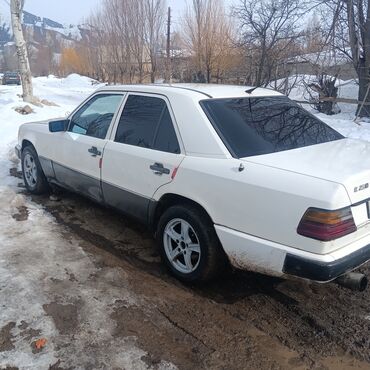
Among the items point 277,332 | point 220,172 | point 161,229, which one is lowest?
point 277,332

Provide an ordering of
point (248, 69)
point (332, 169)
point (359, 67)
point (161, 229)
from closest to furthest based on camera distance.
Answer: point (332, 169) < point (161, 229) < point (359, 67) < point (248, 69)

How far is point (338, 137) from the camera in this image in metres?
3.95

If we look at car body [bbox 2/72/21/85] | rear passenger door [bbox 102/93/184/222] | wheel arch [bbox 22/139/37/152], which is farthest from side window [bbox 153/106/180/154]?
car body [bbox 2/72/21/85]

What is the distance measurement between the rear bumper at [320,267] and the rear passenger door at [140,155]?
1.22 meters

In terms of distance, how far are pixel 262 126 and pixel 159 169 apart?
0.93 m

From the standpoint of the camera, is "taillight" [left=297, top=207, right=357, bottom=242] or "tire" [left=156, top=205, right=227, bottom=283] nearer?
"taillight" [left=297, top=207, right=357, bottom=242]

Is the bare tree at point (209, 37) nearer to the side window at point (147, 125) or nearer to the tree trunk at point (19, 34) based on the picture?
the tree trunk at point (19, 34)

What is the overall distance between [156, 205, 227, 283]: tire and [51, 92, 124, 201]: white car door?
1148mm

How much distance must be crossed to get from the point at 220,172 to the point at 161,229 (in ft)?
2.88

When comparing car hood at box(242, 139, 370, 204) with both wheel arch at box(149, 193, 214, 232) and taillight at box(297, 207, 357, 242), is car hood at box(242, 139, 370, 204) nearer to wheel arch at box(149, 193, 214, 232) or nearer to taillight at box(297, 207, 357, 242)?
taillight at box(297, 207, 357, 242)

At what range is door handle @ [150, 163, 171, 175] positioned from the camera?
3.53m

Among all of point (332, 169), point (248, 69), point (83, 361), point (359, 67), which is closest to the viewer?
point (83, 361)

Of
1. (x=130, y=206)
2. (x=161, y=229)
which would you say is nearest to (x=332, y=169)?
(x=161, y=229)

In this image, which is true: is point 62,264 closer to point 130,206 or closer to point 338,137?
point 130,206
